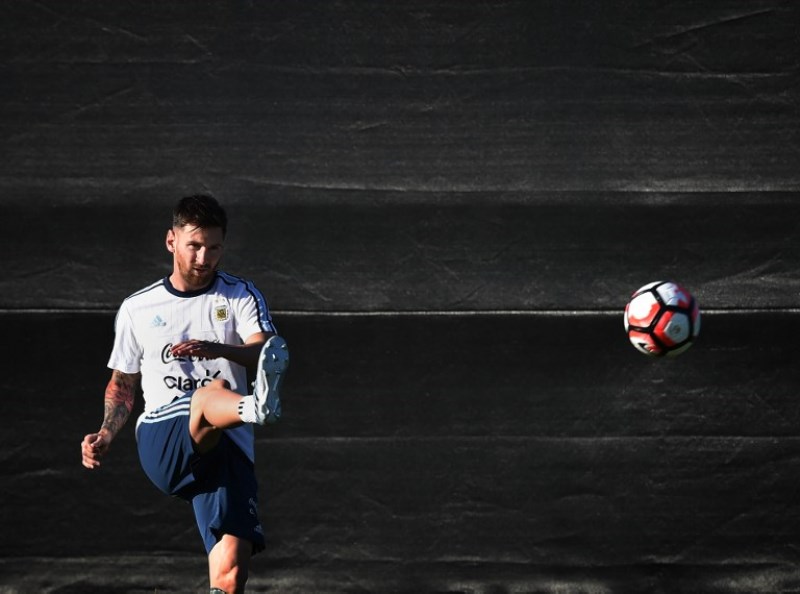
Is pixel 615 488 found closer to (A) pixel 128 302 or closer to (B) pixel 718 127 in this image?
(B) pixel 718 127

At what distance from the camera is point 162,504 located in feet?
17.3

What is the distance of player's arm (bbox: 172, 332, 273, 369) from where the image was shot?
3791 mm

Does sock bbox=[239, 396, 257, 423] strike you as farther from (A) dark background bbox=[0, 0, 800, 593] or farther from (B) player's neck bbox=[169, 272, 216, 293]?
(A) dark background bbox=[0, 0, 800, 593]

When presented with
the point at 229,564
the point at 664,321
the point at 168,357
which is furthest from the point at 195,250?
the point at 664,321

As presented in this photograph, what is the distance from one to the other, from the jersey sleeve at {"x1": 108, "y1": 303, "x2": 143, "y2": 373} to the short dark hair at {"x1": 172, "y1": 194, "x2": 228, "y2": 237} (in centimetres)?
42

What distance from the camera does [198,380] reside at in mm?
4246

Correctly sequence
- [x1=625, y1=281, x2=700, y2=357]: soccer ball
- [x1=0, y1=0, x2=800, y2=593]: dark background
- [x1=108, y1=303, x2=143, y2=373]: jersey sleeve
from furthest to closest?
[x1=0, y1=0, x2=800, y2=593]: dark background → [x1=625, y1=281, x2=700, y2=357]: soccer ball → [x1=108, y1=303, x2=143, y2=373]: jersey sleeve

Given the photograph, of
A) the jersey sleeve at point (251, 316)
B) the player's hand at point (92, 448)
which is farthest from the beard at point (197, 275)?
the player's hand at point (92, 448)

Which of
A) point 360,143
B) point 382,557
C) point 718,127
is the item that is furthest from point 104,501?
point 718,127

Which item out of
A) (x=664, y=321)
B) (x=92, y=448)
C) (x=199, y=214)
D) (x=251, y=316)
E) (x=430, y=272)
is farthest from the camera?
(x=430, y=272)

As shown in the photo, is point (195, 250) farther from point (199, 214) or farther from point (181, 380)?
point (181, 380)

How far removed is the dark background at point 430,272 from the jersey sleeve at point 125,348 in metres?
0.95

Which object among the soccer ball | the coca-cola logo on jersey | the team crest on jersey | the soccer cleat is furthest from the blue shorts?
the soccer ball

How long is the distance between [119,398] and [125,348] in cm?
18
